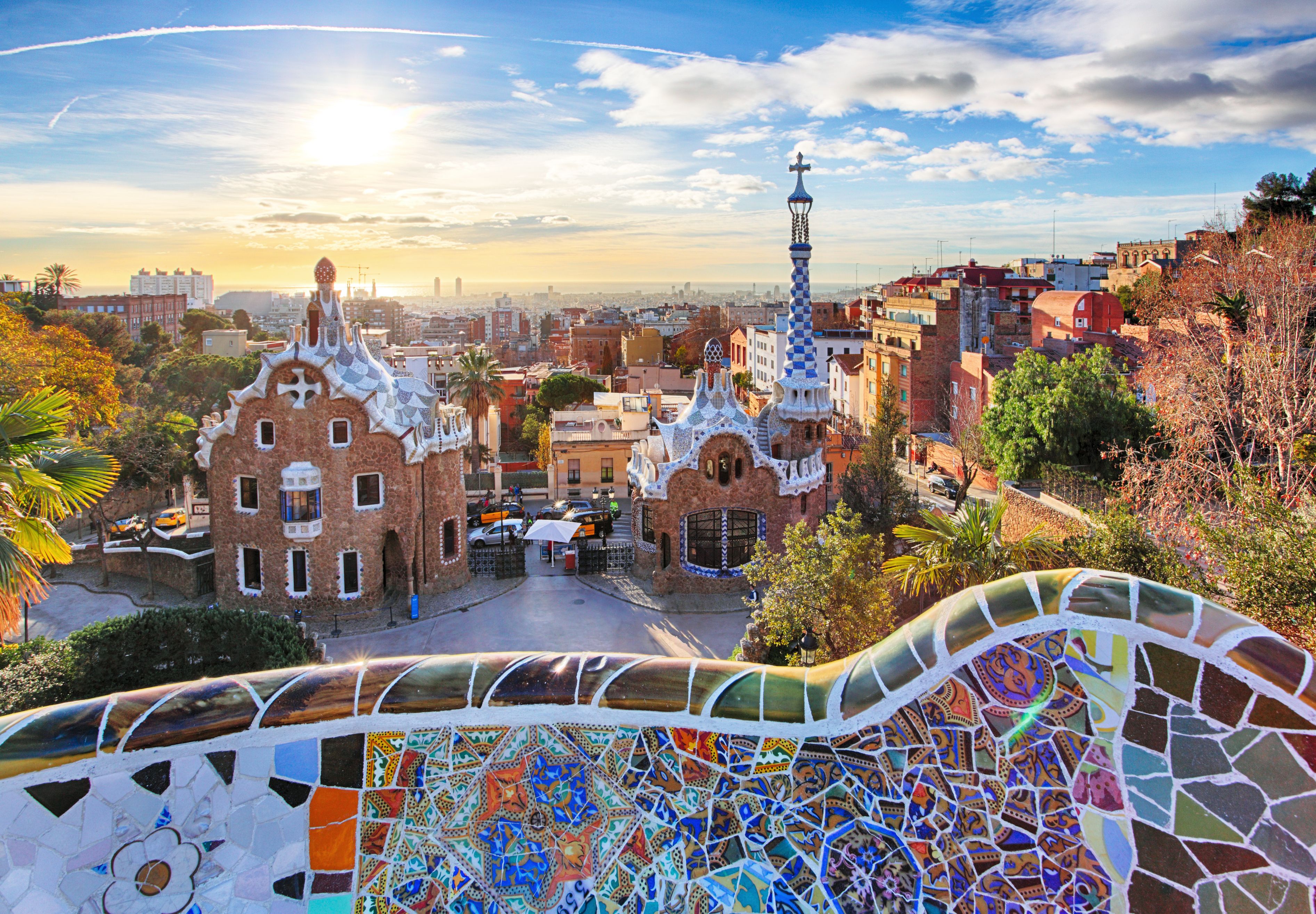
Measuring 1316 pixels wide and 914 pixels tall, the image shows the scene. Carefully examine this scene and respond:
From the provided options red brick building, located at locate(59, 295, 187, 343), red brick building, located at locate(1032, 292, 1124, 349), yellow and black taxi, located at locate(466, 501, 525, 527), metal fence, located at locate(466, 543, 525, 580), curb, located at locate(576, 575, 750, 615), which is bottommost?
curb, located at locate(576, 575, 750, 615)

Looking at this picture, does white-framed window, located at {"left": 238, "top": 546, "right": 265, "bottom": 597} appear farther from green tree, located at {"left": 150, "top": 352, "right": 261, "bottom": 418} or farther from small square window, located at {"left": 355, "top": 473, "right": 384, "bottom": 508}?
green tree, located at {"left": 150, "top": 352, "right": 261, "bottom": 418}

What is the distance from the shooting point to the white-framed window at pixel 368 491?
22.7 metres

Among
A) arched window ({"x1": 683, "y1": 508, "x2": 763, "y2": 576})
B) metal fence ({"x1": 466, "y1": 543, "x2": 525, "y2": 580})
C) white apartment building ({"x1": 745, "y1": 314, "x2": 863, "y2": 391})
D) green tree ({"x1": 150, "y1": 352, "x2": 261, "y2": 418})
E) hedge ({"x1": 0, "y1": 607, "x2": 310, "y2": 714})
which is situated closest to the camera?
hedge ({"x1": 0, "y1": 607, "x2": 310, "y2": 714})

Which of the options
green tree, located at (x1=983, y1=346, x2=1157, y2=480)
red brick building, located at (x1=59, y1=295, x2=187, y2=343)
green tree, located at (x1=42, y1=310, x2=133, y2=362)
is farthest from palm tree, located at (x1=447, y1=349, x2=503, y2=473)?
red brick building, located at (x1=59, y1=295, x2=187, y2=343)

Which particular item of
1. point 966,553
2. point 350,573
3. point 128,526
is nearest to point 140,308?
point 128,526

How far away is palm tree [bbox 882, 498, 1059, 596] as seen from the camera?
15.1 m

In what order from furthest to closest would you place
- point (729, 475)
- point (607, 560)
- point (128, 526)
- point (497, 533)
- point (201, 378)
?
point (201, 378) < point (497, 533) < point (128, 526) < point (607, 560) < point (729, 475)

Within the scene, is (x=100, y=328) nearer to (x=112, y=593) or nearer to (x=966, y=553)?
(x=112, y=593)

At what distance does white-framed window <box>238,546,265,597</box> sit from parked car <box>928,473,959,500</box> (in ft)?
85.1

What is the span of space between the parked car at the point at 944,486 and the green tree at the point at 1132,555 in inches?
794

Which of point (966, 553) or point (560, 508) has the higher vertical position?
point (966, 553)

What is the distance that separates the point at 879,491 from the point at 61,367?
1264 inches

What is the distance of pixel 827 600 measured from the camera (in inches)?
605

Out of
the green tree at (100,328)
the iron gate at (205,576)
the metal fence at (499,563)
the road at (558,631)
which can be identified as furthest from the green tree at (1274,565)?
the green tree at (100,328)
